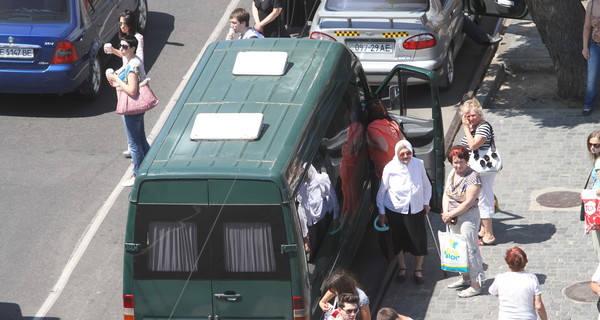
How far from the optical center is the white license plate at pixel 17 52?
15.0 metres

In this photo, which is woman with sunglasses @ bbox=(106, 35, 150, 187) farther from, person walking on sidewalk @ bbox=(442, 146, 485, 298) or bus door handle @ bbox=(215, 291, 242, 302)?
bus door handle @ bbox=(215, 291, 242, 302)

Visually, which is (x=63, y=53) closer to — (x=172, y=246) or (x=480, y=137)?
(x=480, y=137)

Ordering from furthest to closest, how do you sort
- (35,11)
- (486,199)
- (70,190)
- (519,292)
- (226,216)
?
(35,11)
(70,190)
(486,199)
(519,292)
(226,216)

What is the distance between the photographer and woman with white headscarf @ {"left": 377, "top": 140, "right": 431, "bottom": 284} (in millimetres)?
11094

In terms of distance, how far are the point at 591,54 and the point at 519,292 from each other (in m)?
6.23

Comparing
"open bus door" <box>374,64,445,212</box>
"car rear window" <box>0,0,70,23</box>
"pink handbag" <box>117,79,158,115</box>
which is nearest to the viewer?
"open bus door" <box>374,64,445,212</box>

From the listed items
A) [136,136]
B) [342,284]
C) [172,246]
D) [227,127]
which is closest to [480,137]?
[342,284]

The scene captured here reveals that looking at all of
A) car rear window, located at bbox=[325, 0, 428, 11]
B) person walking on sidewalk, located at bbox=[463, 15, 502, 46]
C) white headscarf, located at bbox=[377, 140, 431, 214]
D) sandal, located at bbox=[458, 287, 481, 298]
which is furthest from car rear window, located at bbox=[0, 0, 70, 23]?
sandal, located at bbox=[458, 287, 481, 298]

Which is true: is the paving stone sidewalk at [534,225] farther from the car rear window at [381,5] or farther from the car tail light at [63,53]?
the car tail light at [63,53]

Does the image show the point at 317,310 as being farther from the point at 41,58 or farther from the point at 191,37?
the point at 191,37

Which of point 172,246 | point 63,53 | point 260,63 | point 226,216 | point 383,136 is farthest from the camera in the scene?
point 63,53

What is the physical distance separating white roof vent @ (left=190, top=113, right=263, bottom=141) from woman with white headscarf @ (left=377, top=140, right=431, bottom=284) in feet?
6.27

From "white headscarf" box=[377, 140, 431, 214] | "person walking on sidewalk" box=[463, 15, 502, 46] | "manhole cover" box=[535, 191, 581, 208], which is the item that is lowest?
"person walking on sidewalk" box=[463, 15, 502, 46]

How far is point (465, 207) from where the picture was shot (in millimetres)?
11078
